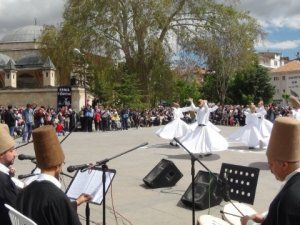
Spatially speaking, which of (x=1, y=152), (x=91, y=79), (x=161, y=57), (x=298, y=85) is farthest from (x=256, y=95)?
(x=1, y=152)

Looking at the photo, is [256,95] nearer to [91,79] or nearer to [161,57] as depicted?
[91,79]

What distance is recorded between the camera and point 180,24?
1634 inches

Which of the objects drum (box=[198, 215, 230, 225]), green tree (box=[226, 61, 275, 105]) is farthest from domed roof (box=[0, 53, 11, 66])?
drum (box=[198, 215, 230, 225])

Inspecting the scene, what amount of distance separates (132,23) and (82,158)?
25.4 m

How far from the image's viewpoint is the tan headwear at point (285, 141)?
10.8ft

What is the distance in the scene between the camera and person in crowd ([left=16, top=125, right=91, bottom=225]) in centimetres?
362

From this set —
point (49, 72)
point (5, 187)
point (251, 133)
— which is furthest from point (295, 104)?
point (49, 72)

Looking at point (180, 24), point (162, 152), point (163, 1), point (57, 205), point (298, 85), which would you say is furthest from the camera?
point (298, 85)

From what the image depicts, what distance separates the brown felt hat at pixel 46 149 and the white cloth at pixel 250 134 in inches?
552

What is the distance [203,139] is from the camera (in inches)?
583

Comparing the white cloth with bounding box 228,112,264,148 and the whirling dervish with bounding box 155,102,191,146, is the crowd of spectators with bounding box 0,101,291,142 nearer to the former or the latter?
the whirling dervish with bounding box 155,102,191,146

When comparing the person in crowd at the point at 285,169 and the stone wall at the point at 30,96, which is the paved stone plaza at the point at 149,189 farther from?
the stone wall at the point at 30,96

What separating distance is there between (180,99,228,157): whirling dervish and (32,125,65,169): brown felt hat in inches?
421

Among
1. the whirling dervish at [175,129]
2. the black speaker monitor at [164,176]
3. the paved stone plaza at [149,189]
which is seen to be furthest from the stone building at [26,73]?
the black speaker monitor at [164,176]
